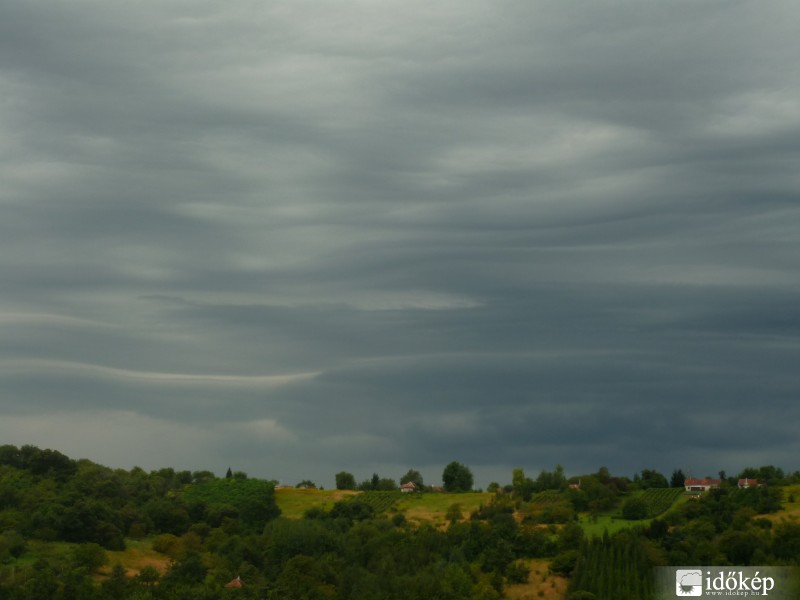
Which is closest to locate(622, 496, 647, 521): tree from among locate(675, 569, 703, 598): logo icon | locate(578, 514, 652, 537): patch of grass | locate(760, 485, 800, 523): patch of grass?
locate(578, 514, 652, 537): patch of grass

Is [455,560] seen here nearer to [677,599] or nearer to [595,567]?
[595,567]

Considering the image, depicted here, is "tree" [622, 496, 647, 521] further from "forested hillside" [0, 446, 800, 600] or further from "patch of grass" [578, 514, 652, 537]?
"patch of grass" [578, 514, 652, 537]

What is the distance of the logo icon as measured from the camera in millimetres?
124062

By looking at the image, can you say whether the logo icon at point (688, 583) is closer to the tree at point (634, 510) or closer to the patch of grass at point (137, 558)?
the tree at point (634, 510)

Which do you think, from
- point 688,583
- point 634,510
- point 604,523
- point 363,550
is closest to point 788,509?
point 634,510

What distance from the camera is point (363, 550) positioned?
15825cm

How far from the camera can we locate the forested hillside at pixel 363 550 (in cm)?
13212

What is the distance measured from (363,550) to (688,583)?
157ft

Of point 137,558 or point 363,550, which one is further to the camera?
point 137,558

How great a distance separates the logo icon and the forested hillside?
14.4 ft

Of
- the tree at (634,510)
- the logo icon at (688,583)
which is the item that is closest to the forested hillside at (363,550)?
the tree at (634,510)

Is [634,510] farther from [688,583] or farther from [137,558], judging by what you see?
[137,558]

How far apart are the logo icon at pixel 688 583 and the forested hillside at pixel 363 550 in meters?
4.40

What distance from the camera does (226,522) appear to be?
192m
